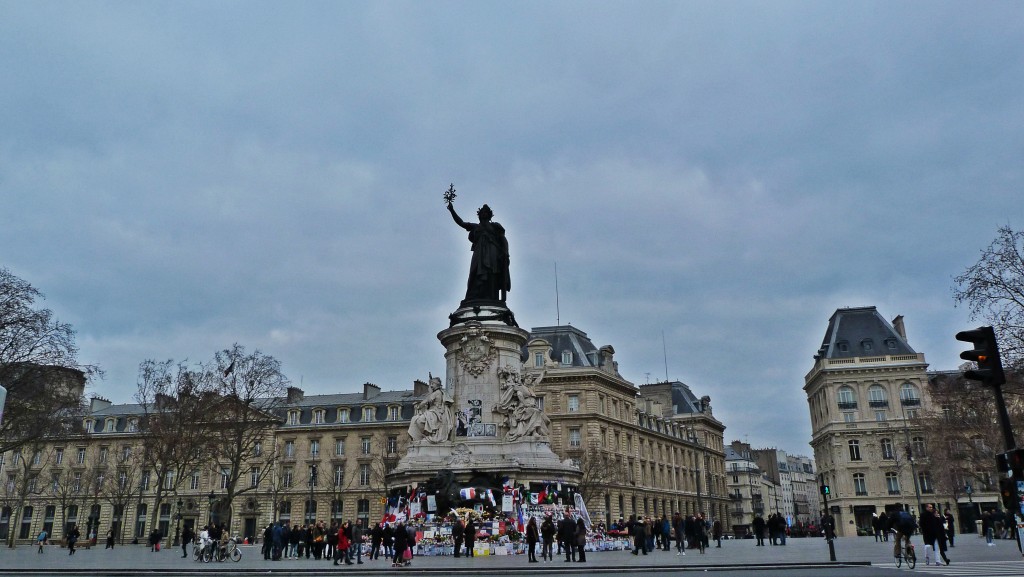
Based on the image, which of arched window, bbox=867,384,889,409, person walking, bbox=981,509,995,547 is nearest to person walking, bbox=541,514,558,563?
person walking, bbox=981,509,995,547

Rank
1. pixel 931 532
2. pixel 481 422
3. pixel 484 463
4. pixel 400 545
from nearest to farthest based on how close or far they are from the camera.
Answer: pixel 931 532 < pixel 400 545 < pixel 484 463 < pixel 481 422

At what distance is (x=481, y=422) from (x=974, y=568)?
631 inches

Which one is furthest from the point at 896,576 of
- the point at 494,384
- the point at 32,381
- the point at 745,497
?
the point at 745,497

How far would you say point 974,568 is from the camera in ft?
54.4

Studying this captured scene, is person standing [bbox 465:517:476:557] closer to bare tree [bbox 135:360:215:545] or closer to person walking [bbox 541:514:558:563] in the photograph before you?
person walking [bbox 541:514:558:563]

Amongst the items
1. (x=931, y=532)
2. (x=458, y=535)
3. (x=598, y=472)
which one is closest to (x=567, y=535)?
(x=458, y=535)

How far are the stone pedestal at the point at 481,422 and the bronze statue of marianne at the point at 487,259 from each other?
4.70 ft

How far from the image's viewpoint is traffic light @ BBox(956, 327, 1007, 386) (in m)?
12.1

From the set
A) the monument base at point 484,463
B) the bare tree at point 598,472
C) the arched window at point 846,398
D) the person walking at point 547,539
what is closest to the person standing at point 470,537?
the person walking at point 547,539

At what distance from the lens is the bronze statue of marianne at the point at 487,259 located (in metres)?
31.7

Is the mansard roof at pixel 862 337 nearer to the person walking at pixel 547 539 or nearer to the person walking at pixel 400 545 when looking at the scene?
the person walking at pixel 547 539

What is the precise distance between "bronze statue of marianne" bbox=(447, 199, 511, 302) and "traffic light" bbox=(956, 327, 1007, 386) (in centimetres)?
2061

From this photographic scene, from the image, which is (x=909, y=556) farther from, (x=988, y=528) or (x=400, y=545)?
(x=988, y=528)

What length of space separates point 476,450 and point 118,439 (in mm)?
59426
